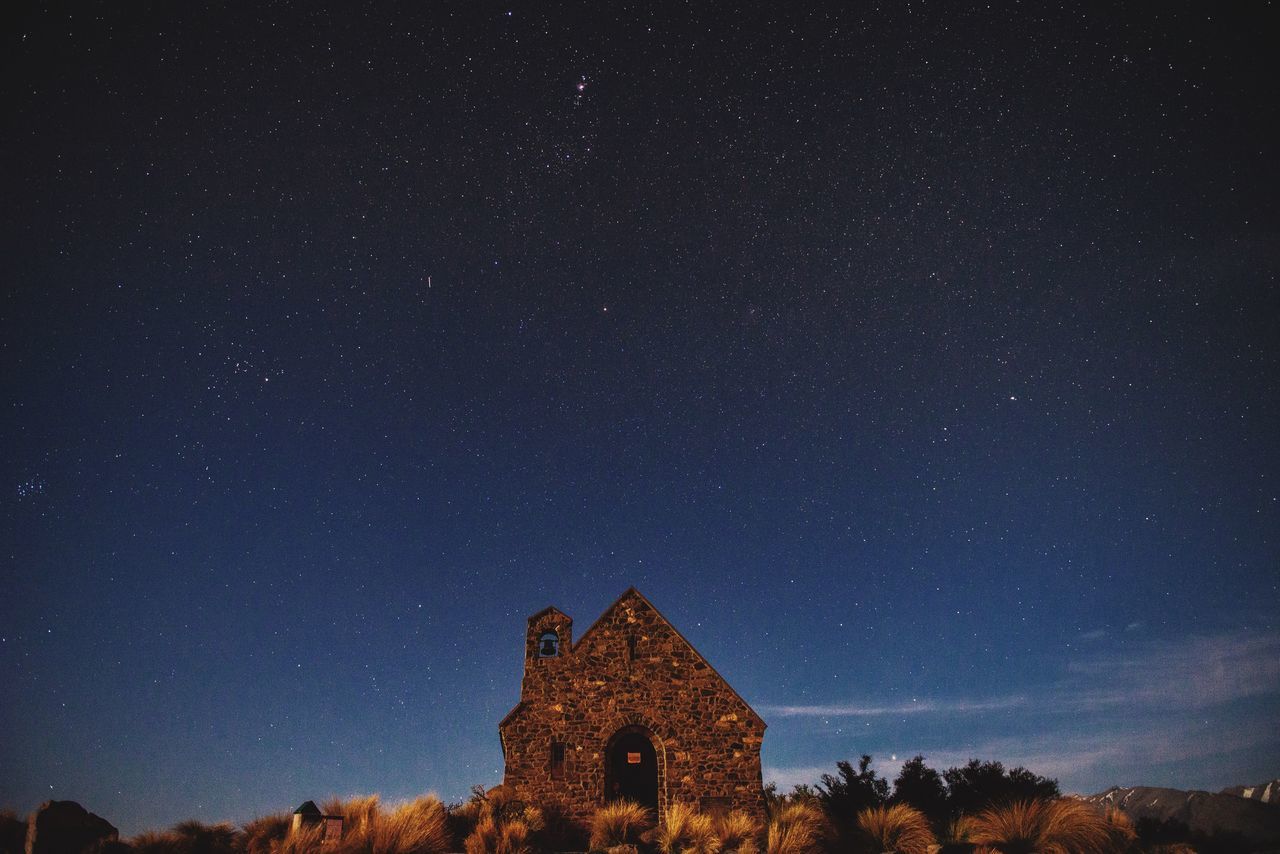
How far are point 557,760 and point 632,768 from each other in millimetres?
3157

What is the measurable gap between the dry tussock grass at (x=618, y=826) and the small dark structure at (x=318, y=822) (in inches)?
249

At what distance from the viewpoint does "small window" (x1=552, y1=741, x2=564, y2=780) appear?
19375mm

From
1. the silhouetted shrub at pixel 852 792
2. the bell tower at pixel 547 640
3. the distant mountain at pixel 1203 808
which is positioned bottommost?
the distant mountain at pixel 1203 808

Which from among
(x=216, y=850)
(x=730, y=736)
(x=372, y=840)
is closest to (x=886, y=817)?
(x=730, y=736)

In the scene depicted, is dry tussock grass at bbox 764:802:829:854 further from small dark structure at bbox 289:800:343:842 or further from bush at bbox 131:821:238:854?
bush at bbox 131:821:238:854

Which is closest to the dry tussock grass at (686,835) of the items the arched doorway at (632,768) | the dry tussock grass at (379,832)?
the arched doorway at (632,768)

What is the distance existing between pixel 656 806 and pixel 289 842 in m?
11.5

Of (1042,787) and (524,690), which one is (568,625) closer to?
(524,690)

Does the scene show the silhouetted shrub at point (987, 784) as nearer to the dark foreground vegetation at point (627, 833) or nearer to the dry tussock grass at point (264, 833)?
the dark foreground vegetation at point (627, 833)

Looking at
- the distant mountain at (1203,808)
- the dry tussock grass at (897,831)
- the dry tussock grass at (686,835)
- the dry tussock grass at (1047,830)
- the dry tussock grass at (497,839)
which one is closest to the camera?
the dry tussock grass at (1047,830)

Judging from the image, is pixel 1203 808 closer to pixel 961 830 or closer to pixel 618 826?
pixel 961 830

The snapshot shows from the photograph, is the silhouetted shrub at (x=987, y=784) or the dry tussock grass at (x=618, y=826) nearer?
the dry tussock grass at (x=618, y=826)

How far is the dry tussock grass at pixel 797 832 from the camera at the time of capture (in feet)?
47.2

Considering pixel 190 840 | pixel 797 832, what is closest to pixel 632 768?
pixel 797 832
